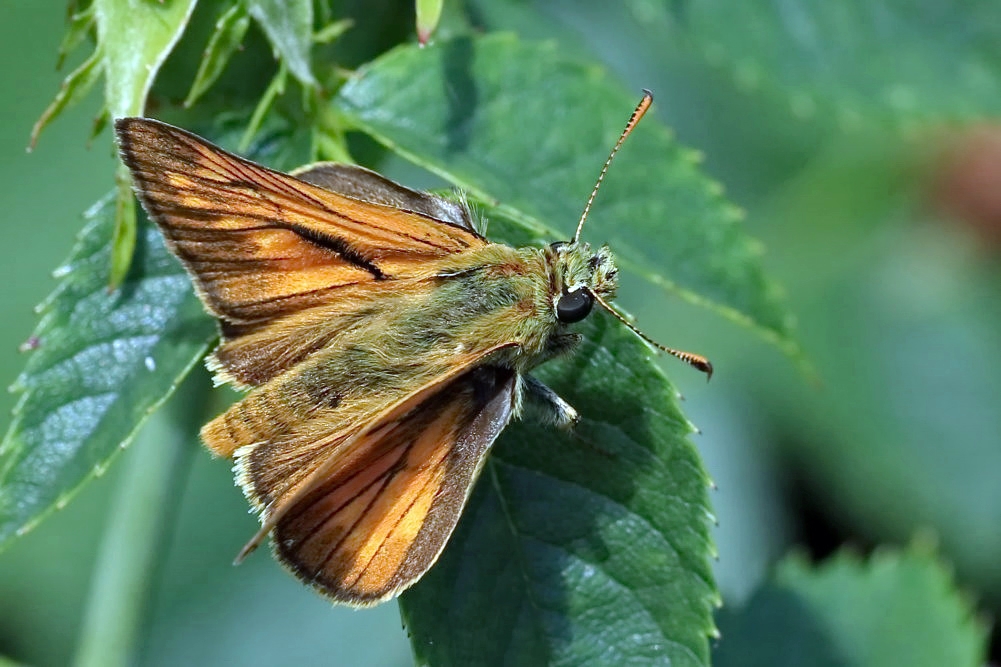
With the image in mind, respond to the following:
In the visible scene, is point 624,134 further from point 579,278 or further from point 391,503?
point 391,503

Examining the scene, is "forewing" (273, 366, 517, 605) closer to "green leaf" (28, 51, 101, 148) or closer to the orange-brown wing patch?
the orange-brown wing patch

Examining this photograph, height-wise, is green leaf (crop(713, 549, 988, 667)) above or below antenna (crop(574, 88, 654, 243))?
below

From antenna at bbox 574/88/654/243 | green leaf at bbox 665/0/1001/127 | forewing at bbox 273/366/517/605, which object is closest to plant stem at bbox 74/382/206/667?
forewing at bbox 273/366/517/605

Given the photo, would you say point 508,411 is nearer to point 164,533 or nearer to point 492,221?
point 492,221

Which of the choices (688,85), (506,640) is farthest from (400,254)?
(688,85)

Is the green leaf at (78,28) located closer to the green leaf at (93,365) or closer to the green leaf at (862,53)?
the green leaf at (93,365)

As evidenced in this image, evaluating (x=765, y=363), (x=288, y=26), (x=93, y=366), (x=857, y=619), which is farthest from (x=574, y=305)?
(x=765, y=363)

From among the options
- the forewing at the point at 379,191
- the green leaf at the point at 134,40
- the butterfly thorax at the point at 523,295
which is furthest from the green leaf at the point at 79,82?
the butterfly thorax at the point at 523,295
